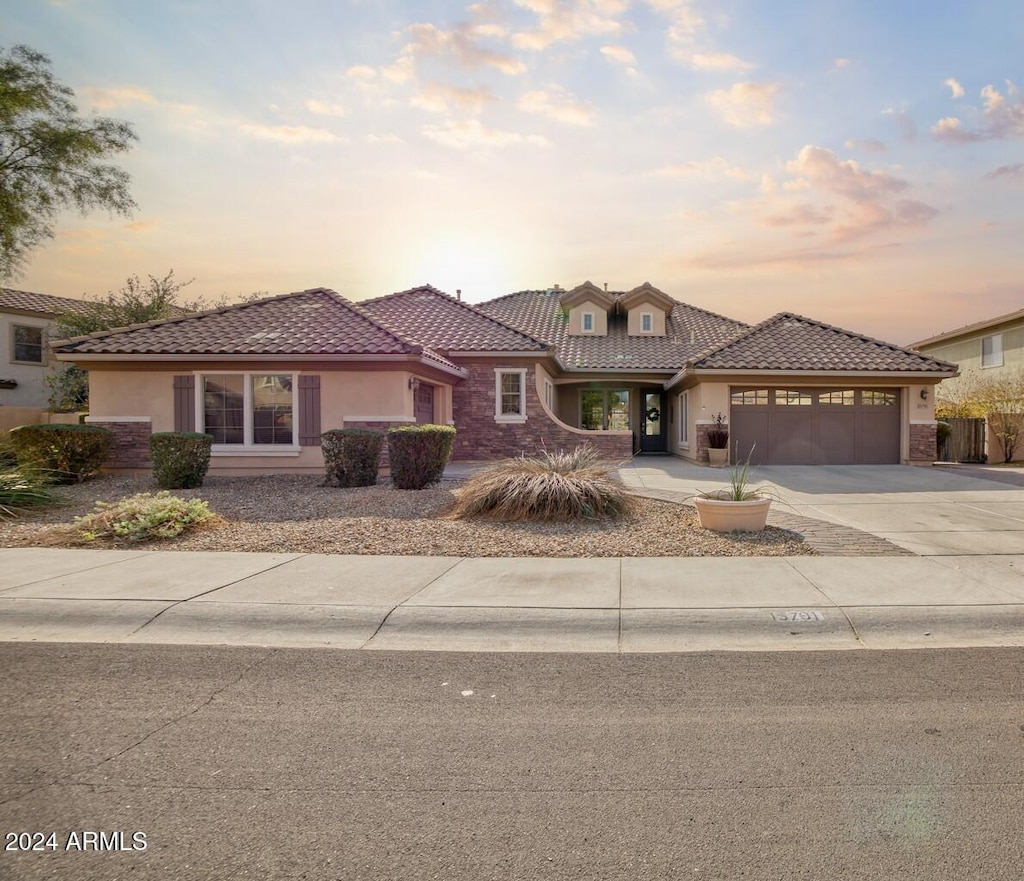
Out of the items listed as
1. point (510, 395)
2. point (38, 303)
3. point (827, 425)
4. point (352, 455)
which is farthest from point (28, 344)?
point (827, 425)

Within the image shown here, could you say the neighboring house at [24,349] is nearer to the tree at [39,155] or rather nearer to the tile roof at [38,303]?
the tile roof at [38,303]

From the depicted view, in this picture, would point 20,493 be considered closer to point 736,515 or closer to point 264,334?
point 264,334

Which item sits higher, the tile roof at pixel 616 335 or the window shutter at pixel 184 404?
the tile roof at pixel 616 335

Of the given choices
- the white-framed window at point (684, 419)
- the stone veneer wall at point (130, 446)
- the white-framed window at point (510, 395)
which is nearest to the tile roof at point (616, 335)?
the white-framed window at point (684, 419)

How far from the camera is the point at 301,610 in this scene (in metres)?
5.59

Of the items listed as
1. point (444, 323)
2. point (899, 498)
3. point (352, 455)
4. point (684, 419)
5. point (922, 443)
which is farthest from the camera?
point (684, 419)

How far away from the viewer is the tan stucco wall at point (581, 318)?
26.4 metres

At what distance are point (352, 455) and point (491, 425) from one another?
7.30 meters

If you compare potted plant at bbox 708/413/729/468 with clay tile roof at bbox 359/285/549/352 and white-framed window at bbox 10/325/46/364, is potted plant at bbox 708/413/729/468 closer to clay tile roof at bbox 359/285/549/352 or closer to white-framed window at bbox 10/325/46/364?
clay tile roof at bbox 359/285/549/352

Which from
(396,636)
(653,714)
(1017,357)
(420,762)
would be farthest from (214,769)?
(1017,357)

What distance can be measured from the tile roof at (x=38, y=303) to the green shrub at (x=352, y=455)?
24755 mm

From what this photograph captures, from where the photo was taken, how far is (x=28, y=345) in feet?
98.5

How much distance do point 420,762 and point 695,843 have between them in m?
1.40

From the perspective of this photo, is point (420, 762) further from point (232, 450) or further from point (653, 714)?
point (232, 450)
